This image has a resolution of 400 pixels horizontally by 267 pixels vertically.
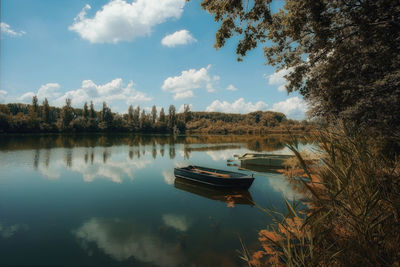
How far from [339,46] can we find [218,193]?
389 inches

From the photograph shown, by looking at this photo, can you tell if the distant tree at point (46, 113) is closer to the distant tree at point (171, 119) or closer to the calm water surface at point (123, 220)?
the distant tree at point (171, 119)

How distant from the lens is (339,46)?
702cm

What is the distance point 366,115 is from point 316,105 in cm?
341

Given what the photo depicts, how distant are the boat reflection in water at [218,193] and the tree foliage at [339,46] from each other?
6710 mm

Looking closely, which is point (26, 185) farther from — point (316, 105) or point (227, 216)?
point (316, 105)

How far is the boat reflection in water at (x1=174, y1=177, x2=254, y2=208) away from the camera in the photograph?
10.9 metres

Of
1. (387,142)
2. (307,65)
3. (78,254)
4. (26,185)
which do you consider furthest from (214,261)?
(26,185)

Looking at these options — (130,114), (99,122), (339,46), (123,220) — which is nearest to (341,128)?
(339,46)

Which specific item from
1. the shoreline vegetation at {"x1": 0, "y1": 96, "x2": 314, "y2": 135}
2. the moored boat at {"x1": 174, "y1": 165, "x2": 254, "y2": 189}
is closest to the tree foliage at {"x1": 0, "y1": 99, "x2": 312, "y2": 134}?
the shoreline vegetation at {"x1": 0, "y1": 96, "x2": 314, "y2": 135}

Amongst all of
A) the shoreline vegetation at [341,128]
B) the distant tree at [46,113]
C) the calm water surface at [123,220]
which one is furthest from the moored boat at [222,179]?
the distant tree at [46,113]

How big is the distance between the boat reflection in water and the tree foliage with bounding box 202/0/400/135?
671 centimetres

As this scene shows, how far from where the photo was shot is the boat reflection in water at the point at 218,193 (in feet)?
35.8

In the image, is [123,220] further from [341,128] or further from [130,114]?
[130,114]

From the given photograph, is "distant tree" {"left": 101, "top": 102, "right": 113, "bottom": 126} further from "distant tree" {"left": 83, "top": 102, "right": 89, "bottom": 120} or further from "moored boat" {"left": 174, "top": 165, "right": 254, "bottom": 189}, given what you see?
"moored boat" {"left": 174, "top": 165, "right": 254, "bottom": 189}
